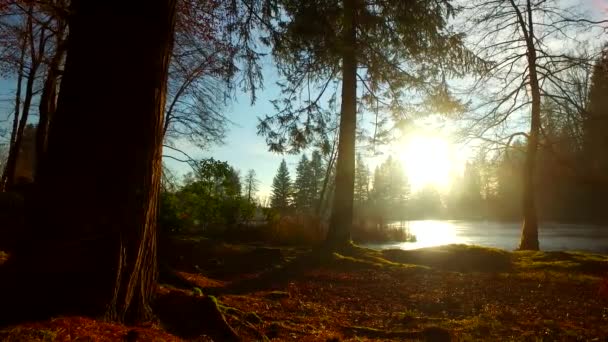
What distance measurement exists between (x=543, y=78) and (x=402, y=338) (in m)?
10.8

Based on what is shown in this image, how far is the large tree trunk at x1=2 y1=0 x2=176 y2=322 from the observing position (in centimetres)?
227

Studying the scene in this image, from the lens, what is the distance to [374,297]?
5.46m

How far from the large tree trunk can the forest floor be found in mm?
300

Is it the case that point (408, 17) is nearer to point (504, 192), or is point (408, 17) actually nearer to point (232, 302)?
point (232, 302)

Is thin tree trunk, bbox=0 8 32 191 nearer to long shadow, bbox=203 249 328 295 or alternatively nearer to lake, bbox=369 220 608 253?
long shadow, bbox=203 249 328 295

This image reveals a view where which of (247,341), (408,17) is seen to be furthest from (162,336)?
(408,17)

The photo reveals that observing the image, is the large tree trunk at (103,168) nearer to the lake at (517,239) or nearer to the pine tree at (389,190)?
the lake at (517,239)

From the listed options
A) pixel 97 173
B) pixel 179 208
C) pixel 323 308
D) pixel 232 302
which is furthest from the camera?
pixel 179 208

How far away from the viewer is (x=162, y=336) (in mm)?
2281

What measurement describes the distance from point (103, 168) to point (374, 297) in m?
4.22

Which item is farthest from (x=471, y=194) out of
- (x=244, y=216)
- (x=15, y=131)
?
(x=15, y=131)

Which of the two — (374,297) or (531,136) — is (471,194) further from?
(374,297)

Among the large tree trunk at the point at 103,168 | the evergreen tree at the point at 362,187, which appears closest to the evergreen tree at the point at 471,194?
the evergreen tree at the point at 362,187

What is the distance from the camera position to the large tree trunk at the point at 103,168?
2.27m
